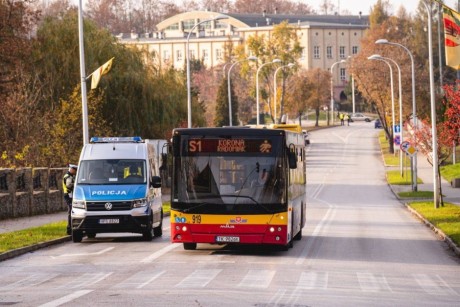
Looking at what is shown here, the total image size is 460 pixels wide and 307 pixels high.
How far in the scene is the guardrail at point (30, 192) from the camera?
41219 mm

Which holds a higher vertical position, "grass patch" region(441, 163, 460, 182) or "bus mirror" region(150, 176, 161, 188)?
"bus mirror" region(150, 176, 161, 188)

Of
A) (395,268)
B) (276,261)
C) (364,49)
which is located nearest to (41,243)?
(276,261)

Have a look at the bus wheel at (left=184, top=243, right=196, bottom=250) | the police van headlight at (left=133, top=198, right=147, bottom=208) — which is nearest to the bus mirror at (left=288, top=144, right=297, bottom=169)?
the bus wheel at (left=184, top=243, right=196, bottom=250)

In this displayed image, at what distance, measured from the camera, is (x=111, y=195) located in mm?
29750

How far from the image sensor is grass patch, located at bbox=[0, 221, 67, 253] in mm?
28141

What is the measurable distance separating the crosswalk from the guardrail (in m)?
19.1

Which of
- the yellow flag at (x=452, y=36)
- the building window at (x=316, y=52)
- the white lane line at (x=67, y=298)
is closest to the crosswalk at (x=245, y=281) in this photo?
the white lane line at (x=67, y=298)

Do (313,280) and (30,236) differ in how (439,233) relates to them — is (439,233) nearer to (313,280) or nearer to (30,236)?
(30,236)

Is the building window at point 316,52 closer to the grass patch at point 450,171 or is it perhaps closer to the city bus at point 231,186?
the grass patch at point 450,171

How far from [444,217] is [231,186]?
1634 cm

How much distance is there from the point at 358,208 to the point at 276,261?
28087mm

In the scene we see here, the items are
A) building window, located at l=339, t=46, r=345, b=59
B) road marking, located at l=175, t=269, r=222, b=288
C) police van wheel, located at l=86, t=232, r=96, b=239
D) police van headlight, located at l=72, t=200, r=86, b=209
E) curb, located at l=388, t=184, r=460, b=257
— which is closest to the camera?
road marking, located at l=175, t=269, r=222, b=288

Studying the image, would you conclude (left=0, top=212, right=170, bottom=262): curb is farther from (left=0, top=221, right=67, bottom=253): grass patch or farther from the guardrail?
the guardrail

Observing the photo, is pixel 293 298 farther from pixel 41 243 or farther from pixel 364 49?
pixel 364 49
